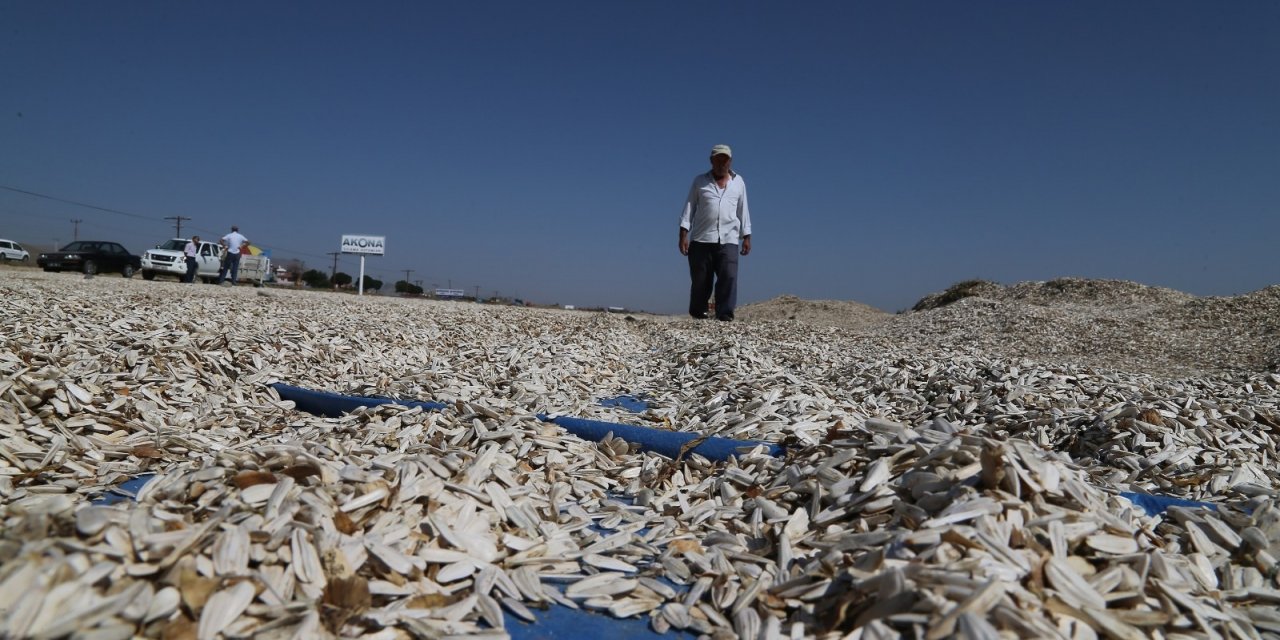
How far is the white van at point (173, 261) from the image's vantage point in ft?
51.5

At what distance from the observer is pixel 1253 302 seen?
808cm

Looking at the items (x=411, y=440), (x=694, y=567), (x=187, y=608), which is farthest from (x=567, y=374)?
(x=187, y=608)

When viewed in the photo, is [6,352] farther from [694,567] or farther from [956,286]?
[956,286]

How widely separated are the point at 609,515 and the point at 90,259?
19.5 meters

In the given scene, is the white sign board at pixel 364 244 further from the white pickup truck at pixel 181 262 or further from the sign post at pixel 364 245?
the white pickup truck at pixel 181 262

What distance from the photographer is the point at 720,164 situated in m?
6.38

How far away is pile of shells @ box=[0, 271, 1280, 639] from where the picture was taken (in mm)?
1093

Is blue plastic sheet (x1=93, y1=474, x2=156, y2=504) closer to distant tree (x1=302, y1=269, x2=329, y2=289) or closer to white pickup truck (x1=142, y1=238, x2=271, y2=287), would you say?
white pickup truck (x1=142, y1=238, x2=271, y2=287)

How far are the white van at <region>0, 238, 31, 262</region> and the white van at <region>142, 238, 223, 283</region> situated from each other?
12265 mm

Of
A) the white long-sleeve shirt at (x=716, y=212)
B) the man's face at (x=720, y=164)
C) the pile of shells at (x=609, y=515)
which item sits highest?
the man's face at (x=720, y=164)

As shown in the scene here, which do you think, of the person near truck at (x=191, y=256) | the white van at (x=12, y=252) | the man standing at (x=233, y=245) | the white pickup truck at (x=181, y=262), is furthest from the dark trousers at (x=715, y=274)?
the white van at (x=12, y=252)

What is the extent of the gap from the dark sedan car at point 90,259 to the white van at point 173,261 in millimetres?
831

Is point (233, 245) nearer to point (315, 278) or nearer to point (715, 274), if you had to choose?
point (715, 274)

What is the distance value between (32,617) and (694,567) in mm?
1121
